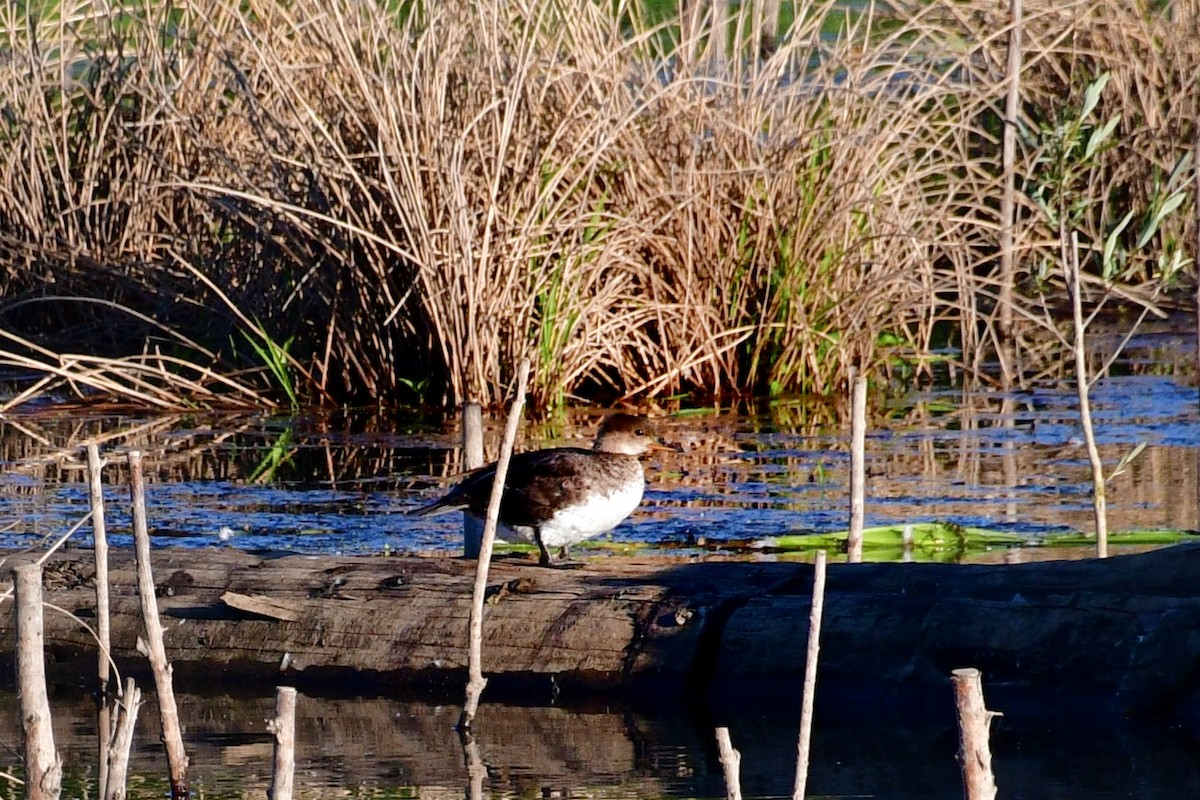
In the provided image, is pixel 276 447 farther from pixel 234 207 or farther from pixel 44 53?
pixel 44 53

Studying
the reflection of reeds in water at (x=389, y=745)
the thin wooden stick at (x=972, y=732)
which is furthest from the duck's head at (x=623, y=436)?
the thin wooden stick at (x=972, y=732)

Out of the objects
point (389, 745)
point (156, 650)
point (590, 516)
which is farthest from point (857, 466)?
point (156, 650)

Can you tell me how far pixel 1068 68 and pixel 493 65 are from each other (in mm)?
5625

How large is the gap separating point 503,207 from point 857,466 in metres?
4.40

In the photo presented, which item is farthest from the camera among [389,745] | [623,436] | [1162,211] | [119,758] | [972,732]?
[1162,211]

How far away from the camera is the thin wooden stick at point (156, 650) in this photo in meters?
4.43

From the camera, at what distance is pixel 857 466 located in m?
5.49

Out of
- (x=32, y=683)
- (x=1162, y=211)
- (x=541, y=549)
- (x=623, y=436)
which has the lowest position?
(x=32, y=683)

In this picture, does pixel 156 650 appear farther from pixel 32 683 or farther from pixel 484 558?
pixel 484 558

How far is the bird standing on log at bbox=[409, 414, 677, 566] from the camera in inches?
→ 245

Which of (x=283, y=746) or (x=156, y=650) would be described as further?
(x=156, y=650)

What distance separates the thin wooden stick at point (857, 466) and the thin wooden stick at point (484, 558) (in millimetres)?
973

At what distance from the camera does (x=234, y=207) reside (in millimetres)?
10047

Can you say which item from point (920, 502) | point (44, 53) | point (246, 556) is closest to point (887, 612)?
point (246, 556)
